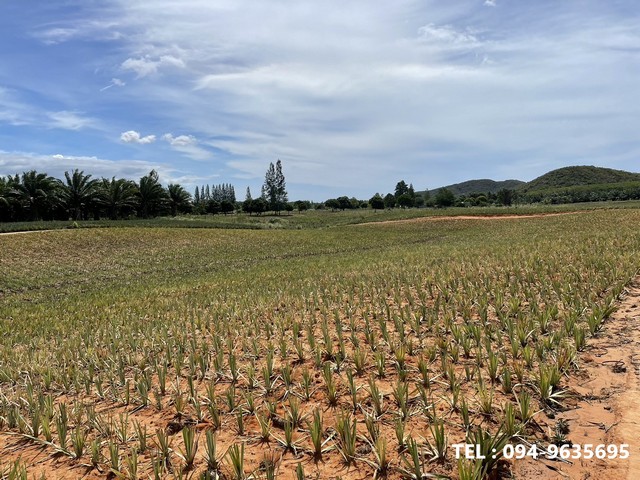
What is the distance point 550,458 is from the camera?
285 centimetres

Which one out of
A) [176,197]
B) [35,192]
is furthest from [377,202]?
[35,192]

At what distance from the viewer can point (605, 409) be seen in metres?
3.38

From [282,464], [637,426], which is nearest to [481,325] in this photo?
[637,426]

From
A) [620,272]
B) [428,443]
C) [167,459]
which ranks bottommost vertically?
[167,459]

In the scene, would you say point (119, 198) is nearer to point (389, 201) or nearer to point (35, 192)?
point (35, 192)

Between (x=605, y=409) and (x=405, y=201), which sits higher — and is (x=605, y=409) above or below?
below

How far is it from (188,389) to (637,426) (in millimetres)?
4362

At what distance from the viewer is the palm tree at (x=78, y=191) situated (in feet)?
179

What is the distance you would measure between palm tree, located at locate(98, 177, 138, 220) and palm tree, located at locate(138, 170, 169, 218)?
2188mm

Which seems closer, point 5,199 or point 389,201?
point 5,199

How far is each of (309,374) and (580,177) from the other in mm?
160153

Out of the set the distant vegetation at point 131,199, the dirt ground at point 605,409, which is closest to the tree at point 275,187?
the distant vegetation at point 131,199

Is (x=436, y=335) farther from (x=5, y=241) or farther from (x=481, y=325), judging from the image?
(x=5, y=241)

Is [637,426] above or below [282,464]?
above
